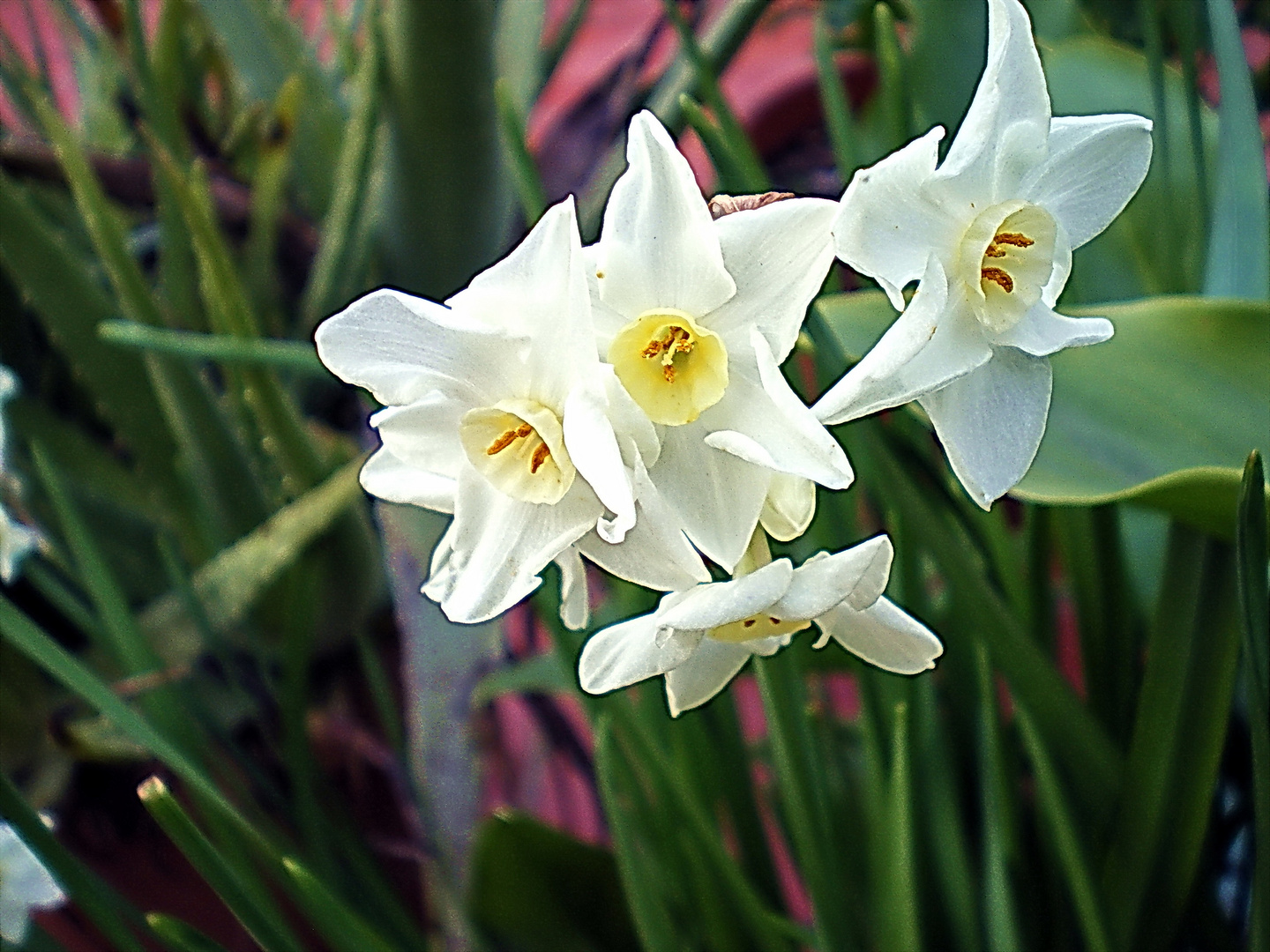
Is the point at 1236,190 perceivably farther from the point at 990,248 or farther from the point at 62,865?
the point at 62,865

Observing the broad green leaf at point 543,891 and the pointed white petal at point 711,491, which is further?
the broad green leaf at point 543,891

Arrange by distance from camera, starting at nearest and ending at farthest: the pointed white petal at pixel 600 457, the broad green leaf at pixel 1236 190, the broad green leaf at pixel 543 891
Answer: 1. the pointed white petal at pixel 600 457
2. the broad green leaf at pixel 1236 190
3. the broad green leaf at pixel 543 891

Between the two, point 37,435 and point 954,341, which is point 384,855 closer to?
point 37,435

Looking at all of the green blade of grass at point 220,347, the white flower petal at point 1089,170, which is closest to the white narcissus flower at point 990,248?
the white flower petal at point 1089,170

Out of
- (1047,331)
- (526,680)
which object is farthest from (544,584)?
(1047,331)

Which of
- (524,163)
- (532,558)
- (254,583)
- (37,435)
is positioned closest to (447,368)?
(532,558)

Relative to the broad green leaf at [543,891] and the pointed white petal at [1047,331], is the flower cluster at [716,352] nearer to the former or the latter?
the pointed white petal at [1047,331]
